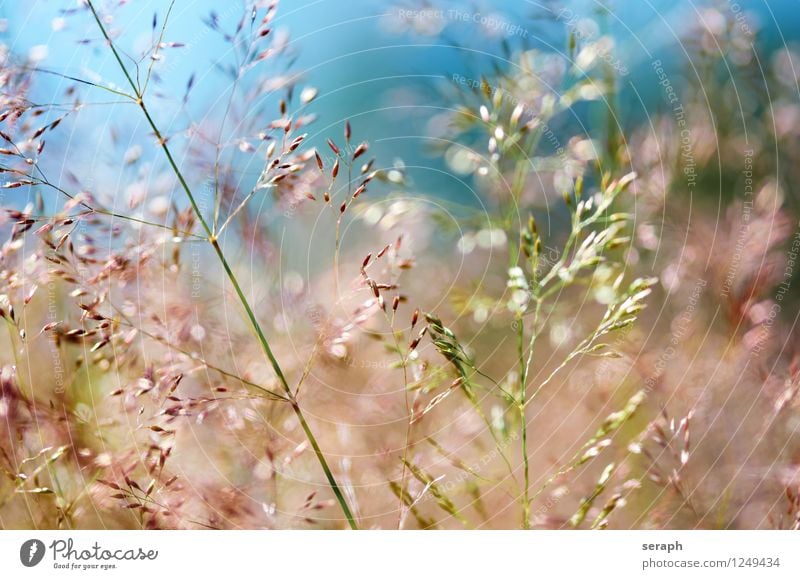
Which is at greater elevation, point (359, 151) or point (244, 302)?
point (359, 151)

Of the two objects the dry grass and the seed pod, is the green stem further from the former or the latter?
the seed pod

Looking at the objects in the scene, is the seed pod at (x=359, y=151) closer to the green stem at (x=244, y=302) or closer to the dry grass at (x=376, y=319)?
the dry grass at (x=376, y=319)

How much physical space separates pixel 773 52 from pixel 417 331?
0.65m

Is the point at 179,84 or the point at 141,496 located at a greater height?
the point at 179,84

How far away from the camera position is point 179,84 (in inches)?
38.9

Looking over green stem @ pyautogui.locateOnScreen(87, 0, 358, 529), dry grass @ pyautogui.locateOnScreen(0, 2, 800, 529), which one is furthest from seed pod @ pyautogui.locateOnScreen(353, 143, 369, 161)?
green stem @ pyautogui.locateOnScreen(87, 0, 358, 529)

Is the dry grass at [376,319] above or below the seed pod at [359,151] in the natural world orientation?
below

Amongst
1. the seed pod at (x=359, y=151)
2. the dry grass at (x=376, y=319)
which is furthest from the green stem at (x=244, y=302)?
the seed pod at (x=359, y=151)

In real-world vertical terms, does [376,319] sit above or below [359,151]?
below

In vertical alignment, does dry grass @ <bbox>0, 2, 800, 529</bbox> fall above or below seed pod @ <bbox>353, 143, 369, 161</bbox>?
below

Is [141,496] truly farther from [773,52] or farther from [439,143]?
[773,52]
